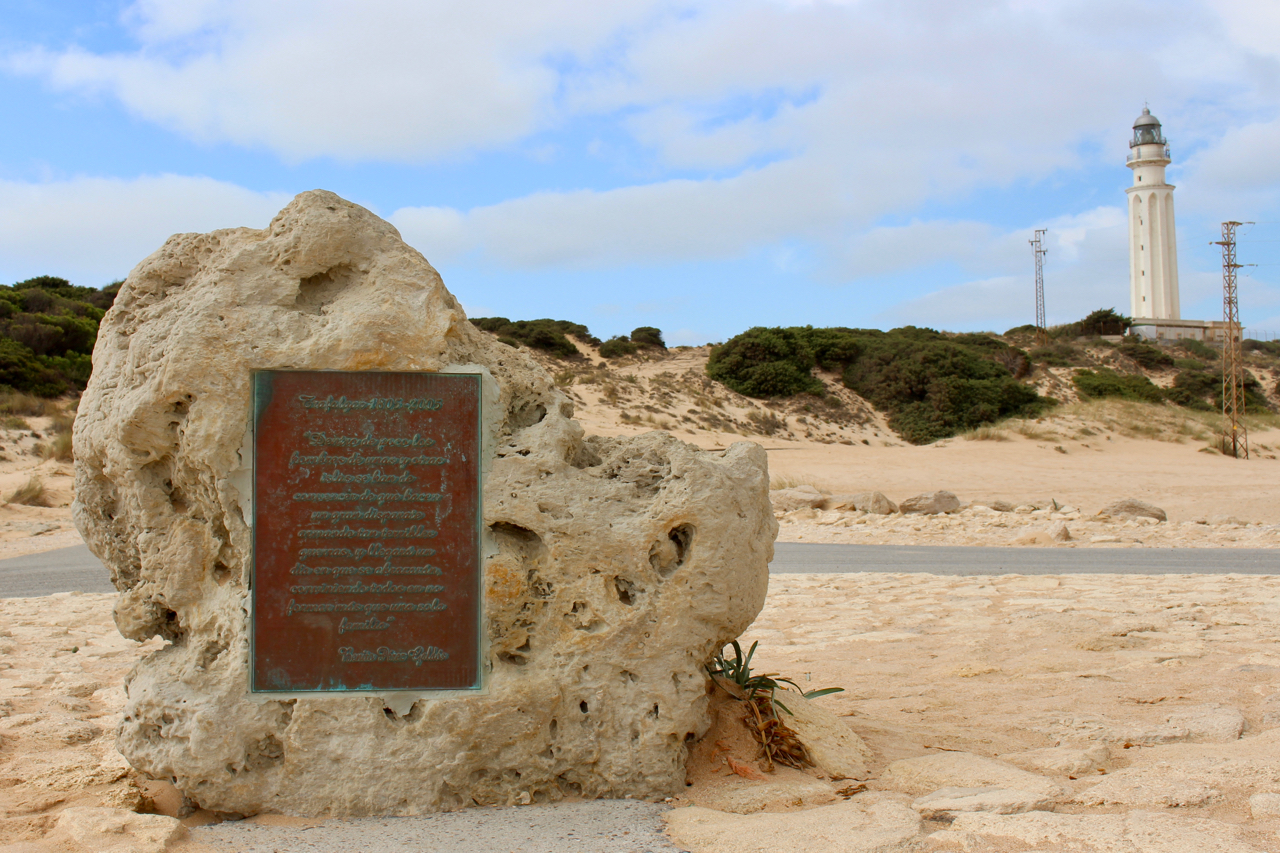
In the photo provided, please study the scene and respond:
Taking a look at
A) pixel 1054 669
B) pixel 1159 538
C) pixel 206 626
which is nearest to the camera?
pixel 206 626

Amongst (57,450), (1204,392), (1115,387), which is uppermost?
(1115,387)

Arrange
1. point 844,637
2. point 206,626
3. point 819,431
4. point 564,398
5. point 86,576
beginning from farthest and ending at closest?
1. point 819,431
2. point 86,576
3. point 844,637
4. point 564,398
5. point 206,626

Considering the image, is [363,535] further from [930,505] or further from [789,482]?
[789,482]

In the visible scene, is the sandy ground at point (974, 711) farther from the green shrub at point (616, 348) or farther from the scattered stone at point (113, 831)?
the green shrub at point (616, 348)

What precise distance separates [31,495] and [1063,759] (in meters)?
15.7

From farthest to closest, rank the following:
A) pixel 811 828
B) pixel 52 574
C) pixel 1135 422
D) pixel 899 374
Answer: pixel 899 374 < pixel 1135 422 < pixel 52 574 < pixel 811 828

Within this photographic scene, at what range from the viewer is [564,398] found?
4.07 meters

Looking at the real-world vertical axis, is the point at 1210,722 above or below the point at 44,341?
below

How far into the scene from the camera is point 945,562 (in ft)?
32.9

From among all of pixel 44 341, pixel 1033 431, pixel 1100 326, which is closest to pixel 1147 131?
pixel 1100 326

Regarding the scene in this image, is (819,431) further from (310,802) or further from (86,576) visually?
(310,802)

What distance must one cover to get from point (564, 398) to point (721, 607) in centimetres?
116

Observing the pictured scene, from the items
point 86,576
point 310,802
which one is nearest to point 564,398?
point 310,802

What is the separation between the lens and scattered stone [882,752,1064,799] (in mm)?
3428
